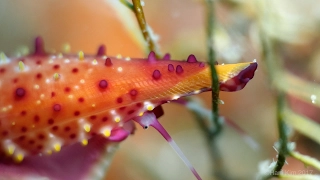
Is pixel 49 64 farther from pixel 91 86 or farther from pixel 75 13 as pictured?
pixel 75 13

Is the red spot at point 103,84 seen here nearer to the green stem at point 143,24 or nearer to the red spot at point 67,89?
the red spot at point 67,89

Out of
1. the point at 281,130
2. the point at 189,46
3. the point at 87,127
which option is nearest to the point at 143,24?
the point at 87,127

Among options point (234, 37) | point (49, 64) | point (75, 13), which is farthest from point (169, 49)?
point (49, 64)

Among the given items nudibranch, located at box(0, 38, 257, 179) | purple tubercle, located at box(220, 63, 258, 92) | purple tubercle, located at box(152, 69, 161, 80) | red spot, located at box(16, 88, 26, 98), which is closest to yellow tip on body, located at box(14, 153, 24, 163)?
nudibranch, located at box(0, 38, 257, 179)

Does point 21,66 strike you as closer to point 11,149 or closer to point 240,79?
point 11,149

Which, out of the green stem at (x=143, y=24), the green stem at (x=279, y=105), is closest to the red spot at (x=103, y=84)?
the green stem at (x=143, y=24)

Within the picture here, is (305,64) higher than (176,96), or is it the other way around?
(176,96)

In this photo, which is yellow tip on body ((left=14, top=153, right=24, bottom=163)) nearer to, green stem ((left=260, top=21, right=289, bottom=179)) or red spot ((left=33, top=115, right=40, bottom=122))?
red spot ((left=33, top=115, right=40, bottom=122))
